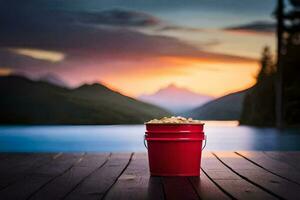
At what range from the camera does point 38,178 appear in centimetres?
559

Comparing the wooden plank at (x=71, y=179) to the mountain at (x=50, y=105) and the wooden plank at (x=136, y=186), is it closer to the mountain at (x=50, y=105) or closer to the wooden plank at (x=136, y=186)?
the wooden plank at (x=136, y=186)

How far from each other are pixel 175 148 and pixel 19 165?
179 cm

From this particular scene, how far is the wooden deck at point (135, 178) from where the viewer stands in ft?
15.2

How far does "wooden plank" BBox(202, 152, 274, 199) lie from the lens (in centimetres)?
458

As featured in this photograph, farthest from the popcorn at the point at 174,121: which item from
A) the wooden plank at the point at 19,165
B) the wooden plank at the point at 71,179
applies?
the wooden plank at the point at 19,165

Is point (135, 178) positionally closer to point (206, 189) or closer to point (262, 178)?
point (206, 189)

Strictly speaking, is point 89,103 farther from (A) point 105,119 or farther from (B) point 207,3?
(B) point 207,3

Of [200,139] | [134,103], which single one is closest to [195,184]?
[200,139]

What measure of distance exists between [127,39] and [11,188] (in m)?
19.3

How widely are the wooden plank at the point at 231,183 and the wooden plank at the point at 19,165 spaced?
163 centimetres

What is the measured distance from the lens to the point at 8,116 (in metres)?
38.5

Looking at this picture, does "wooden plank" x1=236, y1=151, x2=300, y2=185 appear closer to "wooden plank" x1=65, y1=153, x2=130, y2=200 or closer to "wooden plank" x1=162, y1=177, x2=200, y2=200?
"wooden plank" x1=162, y1=177, x2=200, y2=200

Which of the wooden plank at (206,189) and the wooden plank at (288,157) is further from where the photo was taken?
the wooden plank at (288,157)

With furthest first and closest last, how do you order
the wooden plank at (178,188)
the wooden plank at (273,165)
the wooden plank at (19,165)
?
the wooden plank at (273,165) < the wooden plank at (19,165) < the wooden plank at (178,188)
